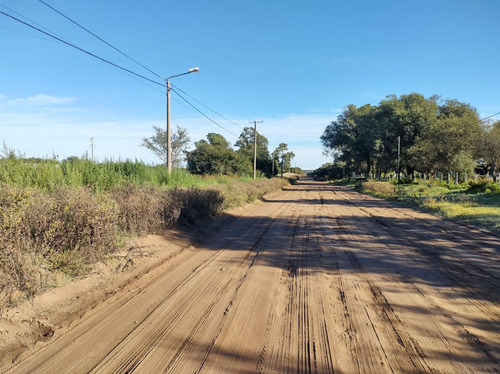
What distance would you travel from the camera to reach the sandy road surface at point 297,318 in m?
3.14

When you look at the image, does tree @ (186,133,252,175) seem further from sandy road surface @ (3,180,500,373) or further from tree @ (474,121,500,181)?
tree @ (474,121,500,181)

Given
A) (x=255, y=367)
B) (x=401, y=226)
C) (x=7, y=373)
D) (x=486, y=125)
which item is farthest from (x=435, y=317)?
(x=486, y=125)

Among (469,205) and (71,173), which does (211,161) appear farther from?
(71,173)

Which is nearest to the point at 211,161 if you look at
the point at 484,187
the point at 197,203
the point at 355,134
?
the point at 197,203

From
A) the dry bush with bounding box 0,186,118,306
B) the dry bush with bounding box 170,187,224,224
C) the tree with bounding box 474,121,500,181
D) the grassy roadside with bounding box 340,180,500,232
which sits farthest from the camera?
the tree with bounding box 474,121,500,181

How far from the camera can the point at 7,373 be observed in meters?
2.98

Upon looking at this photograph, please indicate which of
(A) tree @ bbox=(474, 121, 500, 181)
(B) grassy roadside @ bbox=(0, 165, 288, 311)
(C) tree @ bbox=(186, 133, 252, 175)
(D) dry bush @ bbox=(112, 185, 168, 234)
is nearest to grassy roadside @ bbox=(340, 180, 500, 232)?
(D) dry bush @ bbox=(112, 185, 168, 234)

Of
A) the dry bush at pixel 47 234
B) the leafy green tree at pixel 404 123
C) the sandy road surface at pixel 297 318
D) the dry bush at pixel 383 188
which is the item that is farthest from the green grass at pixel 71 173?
the leafy green tree at pixel 404 123

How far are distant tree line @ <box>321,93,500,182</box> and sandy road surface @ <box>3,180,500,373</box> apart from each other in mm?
34882

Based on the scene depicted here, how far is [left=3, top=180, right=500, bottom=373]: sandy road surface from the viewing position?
314 cm

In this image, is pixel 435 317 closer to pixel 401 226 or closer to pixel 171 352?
pixel 171 352

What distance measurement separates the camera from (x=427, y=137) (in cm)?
4078

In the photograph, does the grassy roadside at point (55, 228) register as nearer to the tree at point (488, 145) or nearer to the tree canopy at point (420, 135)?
the tree canopy at point (420, 135)

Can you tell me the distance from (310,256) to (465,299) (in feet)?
10.3
